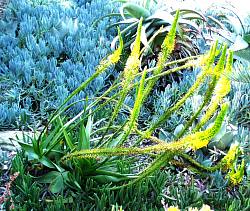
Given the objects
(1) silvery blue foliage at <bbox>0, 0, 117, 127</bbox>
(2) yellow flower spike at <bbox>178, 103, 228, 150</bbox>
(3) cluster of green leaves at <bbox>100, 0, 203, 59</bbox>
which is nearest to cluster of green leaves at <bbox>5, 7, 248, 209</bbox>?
(2) yellow flower spike at <bbox>178, 103, 228, 150</bbox>

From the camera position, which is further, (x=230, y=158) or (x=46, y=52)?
(x=46, y=52)

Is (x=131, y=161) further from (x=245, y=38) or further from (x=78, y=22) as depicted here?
(x=78, y=22)

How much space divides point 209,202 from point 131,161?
0.43m

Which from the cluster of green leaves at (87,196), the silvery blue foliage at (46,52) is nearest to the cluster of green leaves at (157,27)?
the silvery blue foliage at (46,52)

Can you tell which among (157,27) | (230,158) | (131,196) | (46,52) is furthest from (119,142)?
(157,27)

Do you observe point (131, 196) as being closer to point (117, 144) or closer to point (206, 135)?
point (117, 144)

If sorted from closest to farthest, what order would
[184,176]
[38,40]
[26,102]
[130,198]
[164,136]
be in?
[130,198], [184,176], [164,136], [26,102], [38,40]

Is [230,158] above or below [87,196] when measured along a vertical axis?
above

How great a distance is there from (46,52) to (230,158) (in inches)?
71.6

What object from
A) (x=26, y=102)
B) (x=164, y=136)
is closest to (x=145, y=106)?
(x=164, y=136)

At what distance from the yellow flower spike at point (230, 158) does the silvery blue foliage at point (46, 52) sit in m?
1.14

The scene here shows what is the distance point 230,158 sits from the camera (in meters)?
2.42

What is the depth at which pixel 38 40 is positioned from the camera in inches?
156

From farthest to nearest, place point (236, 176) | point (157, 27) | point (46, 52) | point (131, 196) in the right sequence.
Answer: point (157, 27)
point (46, 52)
point (236, 176)
point (131, 196)
